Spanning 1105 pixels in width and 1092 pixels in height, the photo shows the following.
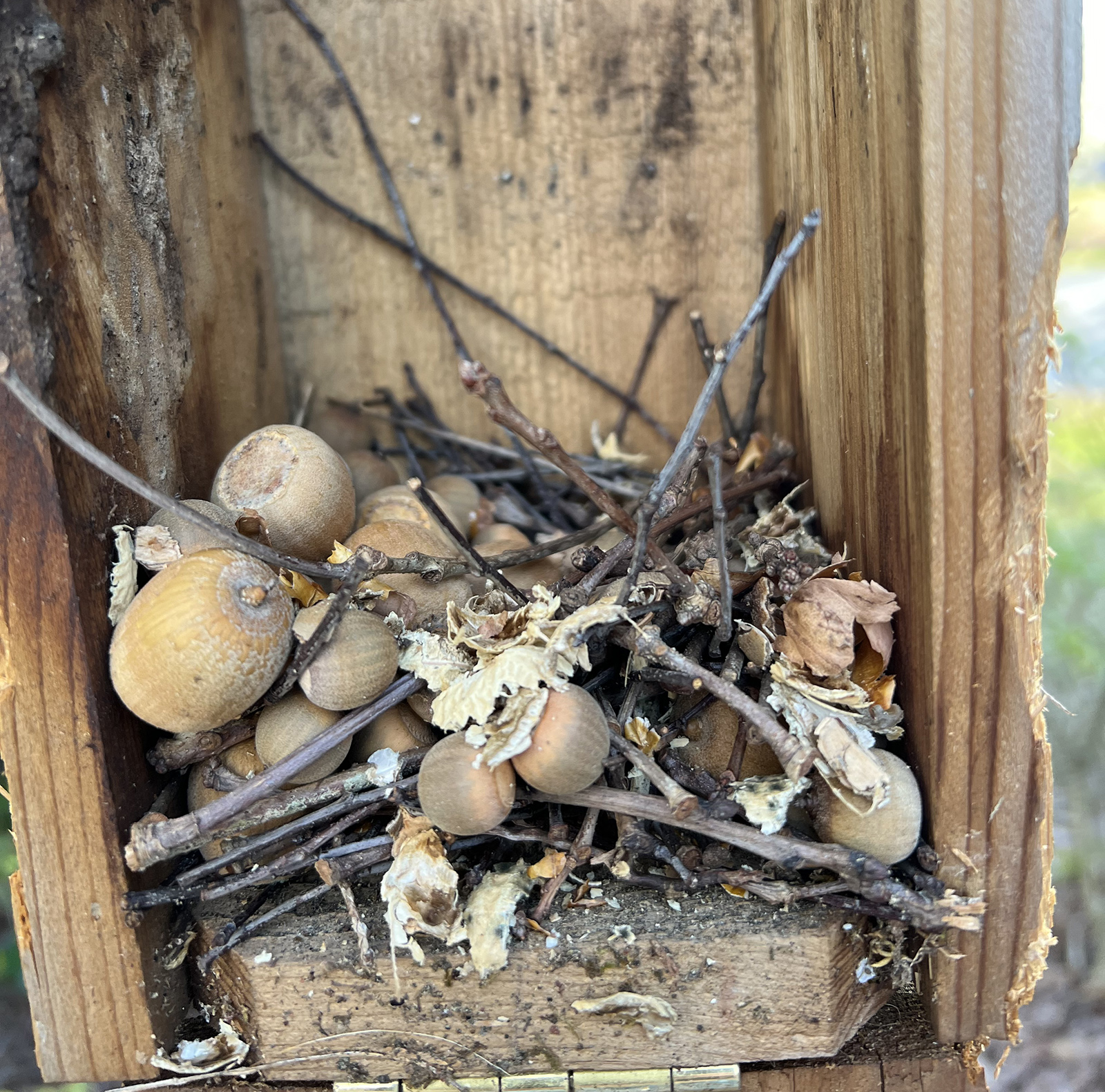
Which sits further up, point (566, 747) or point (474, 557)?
point (474, 557)

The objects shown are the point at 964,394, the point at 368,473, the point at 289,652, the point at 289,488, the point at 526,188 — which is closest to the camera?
the point at 964,394

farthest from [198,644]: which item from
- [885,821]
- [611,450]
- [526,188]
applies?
[526,188]

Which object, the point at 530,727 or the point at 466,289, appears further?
the point at 466,289

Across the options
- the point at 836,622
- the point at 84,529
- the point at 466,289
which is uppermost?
the point at 466,289

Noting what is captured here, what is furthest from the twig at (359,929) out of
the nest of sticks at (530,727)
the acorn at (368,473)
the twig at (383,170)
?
the twig at (383,170)

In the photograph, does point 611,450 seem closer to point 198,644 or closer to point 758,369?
point 758,369

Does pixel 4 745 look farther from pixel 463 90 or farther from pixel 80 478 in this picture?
pixel 463 90

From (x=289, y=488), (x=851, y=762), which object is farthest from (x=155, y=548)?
(x=851, y=762)

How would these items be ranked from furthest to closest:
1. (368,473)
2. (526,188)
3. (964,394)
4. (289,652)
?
(526,188) < (368,473) < (289,652) < (964,394)
